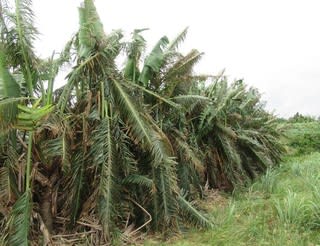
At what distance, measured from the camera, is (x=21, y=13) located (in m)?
7.74

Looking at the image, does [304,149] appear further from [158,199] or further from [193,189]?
[158,199]

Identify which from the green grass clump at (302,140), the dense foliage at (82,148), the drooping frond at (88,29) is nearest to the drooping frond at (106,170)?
the dense foliage at (82,148)

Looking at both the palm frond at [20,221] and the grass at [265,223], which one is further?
the grass at [265,223]

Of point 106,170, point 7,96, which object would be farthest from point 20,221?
point 7,96

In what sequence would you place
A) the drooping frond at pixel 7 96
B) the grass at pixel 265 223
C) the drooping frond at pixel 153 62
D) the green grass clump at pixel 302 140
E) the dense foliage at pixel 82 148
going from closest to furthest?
the drooping frond at pixel 7 96 → the dense foliage at pixel 82 148 → the grass at pixel 265 223 → the drooping frond at pixel 153 62 → the green grass clump at pixel 302 140

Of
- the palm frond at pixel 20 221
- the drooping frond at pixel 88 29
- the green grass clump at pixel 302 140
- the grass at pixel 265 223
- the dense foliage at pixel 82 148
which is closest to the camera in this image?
the palm frond at pixel 20 221

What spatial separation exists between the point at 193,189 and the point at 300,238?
3427mm

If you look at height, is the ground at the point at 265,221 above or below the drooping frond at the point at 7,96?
below

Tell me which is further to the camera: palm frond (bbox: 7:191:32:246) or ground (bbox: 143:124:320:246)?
ground (bbox: 143:124:320:246)

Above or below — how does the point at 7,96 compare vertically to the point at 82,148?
above

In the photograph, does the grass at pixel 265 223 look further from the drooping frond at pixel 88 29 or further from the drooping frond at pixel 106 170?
the drooping frond at pixel 88 29

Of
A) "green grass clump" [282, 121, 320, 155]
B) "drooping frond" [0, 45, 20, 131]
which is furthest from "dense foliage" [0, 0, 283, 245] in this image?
→ "green grass clump" [282, 121, 320, 155]

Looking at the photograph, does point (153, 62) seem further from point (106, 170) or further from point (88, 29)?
point (106, 170)

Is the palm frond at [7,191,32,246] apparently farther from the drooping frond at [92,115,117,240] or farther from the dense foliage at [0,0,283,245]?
the drooping frond at [92,115,117,240]
